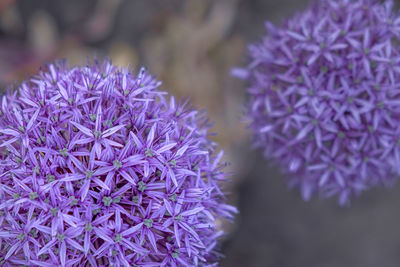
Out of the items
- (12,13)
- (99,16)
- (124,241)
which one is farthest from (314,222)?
(12,13)

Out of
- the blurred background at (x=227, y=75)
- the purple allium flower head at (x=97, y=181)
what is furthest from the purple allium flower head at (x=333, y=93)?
the blurred background at (x=227, y=75)

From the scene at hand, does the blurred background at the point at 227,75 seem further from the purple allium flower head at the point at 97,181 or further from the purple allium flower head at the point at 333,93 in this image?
the purple allium flower head at the point at 97,181

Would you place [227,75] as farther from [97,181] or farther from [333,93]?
[97,181]

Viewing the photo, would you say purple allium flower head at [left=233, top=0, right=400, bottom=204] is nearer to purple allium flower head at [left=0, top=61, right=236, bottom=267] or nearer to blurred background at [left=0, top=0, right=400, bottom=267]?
purple allium flower head at [left=0, top=61, right=236, bottom=267]

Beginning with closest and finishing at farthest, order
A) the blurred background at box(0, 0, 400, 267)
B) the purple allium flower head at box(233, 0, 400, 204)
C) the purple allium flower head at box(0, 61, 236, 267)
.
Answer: the purple allium flower head at box(0, 61, 236, 267), the purple allium flower head at box(233, 0, 400, 204), the blurred background at box(0, 0, 400, 267)

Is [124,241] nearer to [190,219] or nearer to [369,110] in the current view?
[190,219]

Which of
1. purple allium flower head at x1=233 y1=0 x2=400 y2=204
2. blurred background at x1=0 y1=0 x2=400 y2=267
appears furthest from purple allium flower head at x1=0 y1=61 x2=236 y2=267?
blurred background at x1=0 y1=0 x2=400 y2=267
